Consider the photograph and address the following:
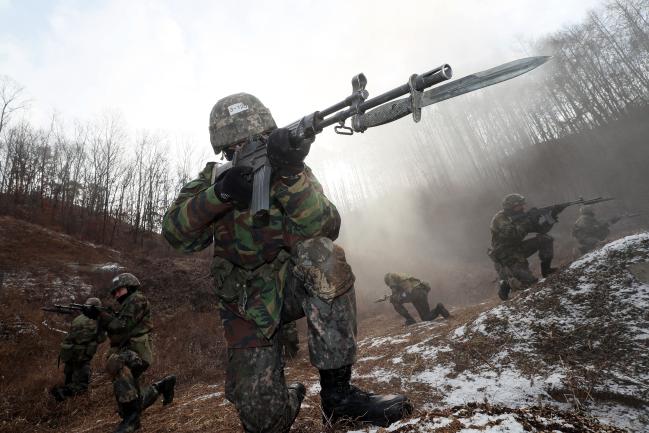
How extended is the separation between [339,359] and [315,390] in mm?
1633

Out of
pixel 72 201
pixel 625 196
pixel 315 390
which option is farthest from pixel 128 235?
pixel 625 196

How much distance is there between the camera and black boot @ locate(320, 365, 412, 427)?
1922 millimetres

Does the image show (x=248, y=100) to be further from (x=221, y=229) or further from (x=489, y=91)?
(x=489, y=91)

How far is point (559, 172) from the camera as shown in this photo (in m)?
26.2

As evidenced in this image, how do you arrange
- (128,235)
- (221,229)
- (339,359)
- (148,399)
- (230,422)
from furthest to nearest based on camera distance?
(128,235), (148,399), (230,422), (221,229), (339,359)

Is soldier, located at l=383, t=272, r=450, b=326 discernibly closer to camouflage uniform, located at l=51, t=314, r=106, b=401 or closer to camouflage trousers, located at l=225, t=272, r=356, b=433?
camouflage trousers, located at l=225, t=272, r=356, b=433

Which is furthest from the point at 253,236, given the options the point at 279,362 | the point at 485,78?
the point at 485,78

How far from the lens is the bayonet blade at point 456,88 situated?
6.03ft

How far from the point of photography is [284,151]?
2.13 metres

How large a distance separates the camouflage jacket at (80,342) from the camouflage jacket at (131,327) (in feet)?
9.25

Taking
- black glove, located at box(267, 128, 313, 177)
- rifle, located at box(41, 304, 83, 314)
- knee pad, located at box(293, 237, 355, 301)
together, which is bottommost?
knee pad, located at box(293, 237, 355, 301)

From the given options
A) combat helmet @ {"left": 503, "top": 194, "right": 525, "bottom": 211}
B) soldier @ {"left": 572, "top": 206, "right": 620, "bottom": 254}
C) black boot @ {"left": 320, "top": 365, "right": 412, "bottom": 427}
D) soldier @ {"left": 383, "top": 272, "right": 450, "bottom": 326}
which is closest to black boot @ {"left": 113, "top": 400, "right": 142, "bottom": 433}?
black boot @ {"left": 320, "top": 365, "right": 412, "bottom": 427}

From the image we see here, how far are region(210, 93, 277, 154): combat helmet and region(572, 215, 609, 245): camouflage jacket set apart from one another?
12993 millimetres

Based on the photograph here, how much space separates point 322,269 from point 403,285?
7.83 meters
